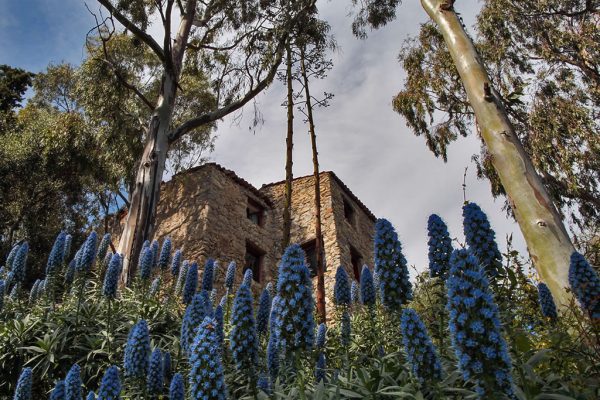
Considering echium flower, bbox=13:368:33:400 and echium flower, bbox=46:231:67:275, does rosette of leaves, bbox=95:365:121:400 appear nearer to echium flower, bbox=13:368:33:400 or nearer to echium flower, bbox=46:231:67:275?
echium flower, bbox=13:368:33:400

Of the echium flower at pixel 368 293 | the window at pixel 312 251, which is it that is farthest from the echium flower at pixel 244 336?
the window at pixel 312 251

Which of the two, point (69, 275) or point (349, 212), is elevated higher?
point (349, 212)

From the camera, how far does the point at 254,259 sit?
15.7 meters

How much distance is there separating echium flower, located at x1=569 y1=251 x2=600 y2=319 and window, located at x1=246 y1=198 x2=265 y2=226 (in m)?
13.8

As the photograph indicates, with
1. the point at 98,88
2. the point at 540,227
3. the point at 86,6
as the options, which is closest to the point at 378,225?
the point at 540,227

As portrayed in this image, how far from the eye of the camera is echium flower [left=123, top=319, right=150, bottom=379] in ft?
10.2

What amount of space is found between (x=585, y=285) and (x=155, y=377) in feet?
9.19

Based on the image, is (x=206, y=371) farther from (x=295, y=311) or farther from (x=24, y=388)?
(x=24, y=388)

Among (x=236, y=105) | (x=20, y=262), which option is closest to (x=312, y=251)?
(x=236, y=105)

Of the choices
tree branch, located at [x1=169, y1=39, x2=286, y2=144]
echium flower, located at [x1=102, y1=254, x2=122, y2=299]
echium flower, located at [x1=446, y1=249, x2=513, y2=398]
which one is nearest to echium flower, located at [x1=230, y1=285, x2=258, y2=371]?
echium flower, located at [x1=446, y1=249, x2=513, y2=398]

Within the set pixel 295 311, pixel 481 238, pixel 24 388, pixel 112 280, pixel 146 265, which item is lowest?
pixel 24 388

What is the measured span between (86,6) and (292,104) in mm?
5367

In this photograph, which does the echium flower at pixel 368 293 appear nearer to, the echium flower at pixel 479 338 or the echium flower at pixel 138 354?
the echium flower at pixel 138 354

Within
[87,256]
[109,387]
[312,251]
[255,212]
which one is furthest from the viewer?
[255,212]
